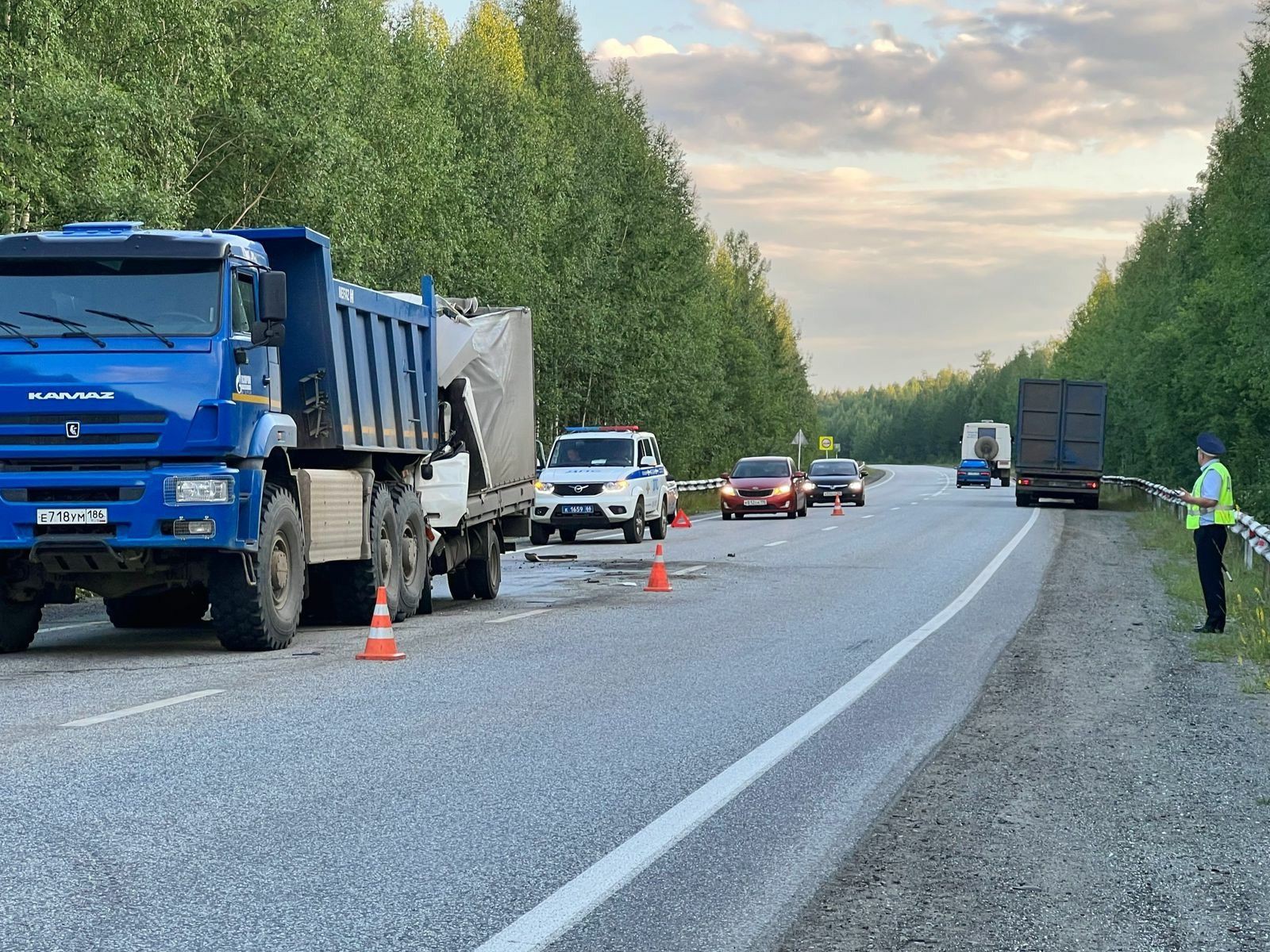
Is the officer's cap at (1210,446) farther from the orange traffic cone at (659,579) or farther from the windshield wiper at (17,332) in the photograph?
the windshield wiper at (17,332)

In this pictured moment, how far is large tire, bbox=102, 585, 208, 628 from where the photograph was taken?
15547 millimetres

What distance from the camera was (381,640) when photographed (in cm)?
1264

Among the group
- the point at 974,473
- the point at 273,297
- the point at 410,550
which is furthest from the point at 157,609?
the point at 974,473

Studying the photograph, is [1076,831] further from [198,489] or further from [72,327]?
[72,327]

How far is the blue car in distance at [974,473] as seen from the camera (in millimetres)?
81625

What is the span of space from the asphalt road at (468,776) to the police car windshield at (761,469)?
90.3 ft

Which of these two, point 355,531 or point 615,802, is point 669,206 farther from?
point 615,802

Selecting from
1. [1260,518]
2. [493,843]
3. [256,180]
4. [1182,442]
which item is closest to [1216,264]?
[1182,442]

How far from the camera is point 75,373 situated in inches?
488

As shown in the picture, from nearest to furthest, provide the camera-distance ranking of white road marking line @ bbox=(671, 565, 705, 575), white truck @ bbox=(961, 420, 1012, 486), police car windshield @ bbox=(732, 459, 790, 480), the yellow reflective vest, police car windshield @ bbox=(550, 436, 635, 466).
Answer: the yellow reflective vest
white road marking line @ bbox=(671, 565, 705, 575)
police car windshield @ bbox=(550, 436, 635, 466)
police car windshield @ bbox=(732, 459, 790, 480)
white truck @ bbox=(961, 420, 1012, 486)

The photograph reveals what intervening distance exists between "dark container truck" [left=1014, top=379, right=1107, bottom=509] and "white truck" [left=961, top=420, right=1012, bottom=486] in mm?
39971

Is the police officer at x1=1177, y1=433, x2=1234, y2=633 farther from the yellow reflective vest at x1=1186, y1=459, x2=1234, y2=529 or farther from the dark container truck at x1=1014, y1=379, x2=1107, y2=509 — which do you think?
the dark container truck at x1=1014, y1=379, x2=1107, y2=509

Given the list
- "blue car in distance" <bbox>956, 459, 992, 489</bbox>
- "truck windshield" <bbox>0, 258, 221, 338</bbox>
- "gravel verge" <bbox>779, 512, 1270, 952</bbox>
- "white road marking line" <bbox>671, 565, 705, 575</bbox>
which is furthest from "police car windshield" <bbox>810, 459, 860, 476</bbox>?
"truck windshield" <bbox>0, 258, 221, 338</bbox>

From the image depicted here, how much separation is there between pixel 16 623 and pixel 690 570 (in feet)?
37.4
